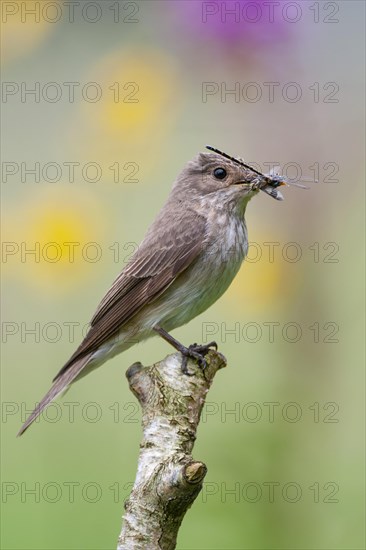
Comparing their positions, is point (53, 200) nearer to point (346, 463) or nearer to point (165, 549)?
point (346, 463)

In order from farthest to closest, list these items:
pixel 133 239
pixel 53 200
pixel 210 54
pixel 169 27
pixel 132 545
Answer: pixel 133 239 → pixel 169 27 → pixel 53 200 → pixel 210 54 → pixel 132 545

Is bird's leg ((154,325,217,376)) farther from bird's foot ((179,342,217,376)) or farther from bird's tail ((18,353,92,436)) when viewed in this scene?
bird's tail ((18,353,92,436))

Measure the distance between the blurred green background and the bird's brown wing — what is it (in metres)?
0.20

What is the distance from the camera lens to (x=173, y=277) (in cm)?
362

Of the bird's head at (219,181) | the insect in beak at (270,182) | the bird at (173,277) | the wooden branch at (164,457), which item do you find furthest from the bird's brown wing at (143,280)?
the wooden branch at (164,457)

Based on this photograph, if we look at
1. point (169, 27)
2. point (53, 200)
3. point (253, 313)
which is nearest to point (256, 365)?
point (253, 313)

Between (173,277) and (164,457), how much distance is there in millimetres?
1376

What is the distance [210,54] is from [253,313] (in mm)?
930

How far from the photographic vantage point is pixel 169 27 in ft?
13.3

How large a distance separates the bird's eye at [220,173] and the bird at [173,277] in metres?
0.03

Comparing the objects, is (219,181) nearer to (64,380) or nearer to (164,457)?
(64,380)

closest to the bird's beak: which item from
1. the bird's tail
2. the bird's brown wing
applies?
the bird's brown wing

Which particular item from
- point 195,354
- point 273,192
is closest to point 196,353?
point 195,354

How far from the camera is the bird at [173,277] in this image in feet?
11.8
